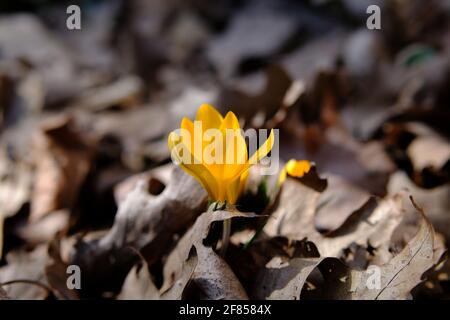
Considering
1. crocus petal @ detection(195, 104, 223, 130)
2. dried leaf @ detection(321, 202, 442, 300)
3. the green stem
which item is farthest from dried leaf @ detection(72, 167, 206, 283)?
dried leaf @ detection(321, 202, 442, 300)

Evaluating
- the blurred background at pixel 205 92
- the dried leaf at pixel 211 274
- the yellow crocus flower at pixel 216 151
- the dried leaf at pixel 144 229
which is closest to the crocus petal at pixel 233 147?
the yellow crocus flower at pixel 216 151

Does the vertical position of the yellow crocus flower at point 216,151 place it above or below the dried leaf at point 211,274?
above

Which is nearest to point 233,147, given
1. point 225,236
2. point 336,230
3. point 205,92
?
point 225,236

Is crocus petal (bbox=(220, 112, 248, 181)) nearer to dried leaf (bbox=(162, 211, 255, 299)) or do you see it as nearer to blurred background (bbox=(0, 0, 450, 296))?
dried leaf (bbox=(162, 211, 255, 299))

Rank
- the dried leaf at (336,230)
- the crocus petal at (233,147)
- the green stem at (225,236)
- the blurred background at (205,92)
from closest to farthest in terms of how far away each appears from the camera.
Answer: the crocus petal at (233,147), the green stem at (225,236), the dried leaf at (336,230), the blurred background at (205,92)

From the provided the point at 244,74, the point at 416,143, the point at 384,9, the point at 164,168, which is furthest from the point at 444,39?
the point at 164,168

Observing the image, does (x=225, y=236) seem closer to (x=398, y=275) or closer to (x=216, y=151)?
(x=216, y=151)

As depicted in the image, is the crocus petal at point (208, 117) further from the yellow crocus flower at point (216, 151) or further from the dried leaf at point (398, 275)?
the dried leaf at point (398, 275)

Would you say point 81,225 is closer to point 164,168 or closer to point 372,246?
point 164,168
